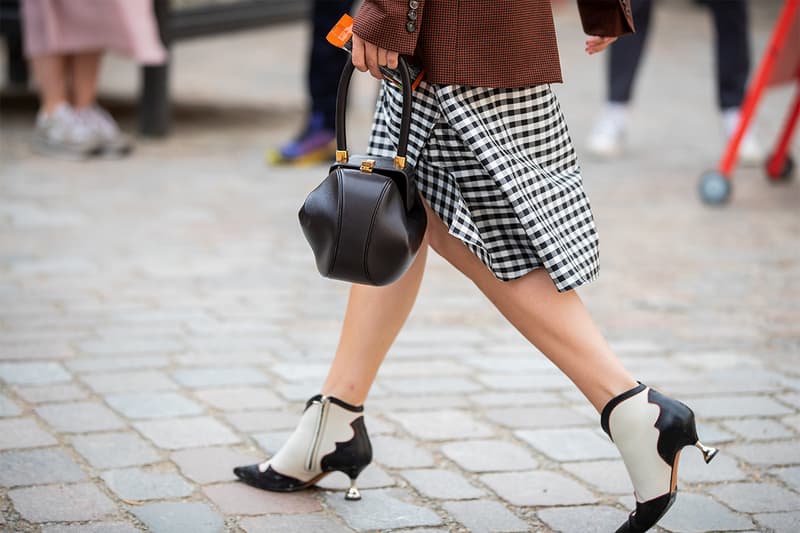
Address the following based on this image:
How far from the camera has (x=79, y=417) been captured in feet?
9.21

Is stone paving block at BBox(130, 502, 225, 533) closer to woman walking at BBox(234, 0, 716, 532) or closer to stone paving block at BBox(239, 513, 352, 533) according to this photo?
stone paving block at BBox(239, 513, 352, 533)

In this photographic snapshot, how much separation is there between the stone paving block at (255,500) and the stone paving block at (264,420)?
1.14 ft

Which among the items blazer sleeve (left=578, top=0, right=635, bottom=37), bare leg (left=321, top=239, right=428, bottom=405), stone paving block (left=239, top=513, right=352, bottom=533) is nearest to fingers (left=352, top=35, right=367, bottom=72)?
bare leg (left=321, top=239, right=428, bottom=405)

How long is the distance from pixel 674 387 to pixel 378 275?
1.44m

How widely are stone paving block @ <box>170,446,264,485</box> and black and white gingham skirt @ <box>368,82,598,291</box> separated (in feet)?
2.52

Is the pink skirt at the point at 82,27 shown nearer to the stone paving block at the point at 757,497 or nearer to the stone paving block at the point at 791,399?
the stone paving block at the point at 791,399

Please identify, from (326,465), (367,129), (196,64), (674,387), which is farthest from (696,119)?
(326,465)

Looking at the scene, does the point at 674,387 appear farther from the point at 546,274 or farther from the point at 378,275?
the point at 378,275

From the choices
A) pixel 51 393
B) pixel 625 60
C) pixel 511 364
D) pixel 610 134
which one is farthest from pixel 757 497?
pixel 610 134

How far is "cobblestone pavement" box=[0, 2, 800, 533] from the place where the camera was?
242cm

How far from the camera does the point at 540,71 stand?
2.09 meters

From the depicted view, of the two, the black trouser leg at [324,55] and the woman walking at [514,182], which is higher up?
the woman walking at [514,182]

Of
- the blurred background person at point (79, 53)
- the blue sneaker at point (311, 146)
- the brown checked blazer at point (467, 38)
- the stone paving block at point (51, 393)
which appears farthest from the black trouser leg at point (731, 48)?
the brown checked blazer at point (467, 38)

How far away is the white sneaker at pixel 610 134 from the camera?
647cm
